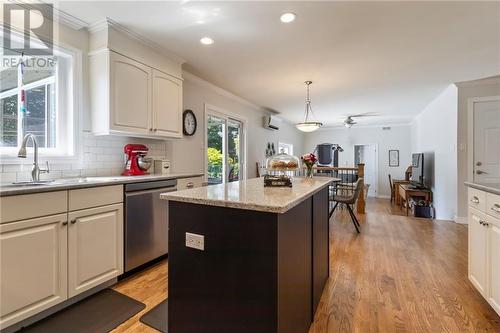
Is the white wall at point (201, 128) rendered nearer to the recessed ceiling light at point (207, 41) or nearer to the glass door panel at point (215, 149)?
the glass door panel at point (215, 149)

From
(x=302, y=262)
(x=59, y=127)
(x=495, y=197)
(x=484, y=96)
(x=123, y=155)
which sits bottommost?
(x=302, y=262)

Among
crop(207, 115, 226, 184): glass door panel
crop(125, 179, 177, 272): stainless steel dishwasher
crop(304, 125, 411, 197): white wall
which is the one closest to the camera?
crop(125, 179, 177, 272): stainless steel dishwasher

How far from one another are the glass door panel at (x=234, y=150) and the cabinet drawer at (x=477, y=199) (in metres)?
3.66

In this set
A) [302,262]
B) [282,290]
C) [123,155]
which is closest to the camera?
[282,290]

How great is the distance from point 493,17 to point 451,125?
8.95ft

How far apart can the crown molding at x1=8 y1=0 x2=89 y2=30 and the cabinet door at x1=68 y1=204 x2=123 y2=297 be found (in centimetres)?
173

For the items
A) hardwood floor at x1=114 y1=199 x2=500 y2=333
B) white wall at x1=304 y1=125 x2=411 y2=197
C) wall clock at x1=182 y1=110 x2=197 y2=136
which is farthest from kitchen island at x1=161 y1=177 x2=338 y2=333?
white wall at x1=304 y1=125 x2=411 y2=197

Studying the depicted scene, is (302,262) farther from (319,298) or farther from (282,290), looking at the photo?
(319,298)

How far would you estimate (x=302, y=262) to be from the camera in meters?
1.50

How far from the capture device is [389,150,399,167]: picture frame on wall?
8.45 meters

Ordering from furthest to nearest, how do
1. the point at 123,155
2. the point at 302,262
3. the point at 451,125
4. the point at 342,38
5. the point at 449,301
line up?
the point at 451,125, the point at 123,155, the point at 342,38, the point at 449,301, the point at 302,262

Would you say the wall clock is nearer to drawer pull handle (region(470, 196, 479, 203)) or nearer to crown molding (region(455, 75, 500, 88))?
drawer pull handle (region(470, 196, 479, 203))

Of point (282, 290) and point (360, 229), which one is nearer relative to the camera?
point (282, 290)

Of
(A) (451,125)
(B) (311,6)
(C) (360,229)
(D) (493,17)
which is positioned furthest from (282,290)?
(A) (451,125)
